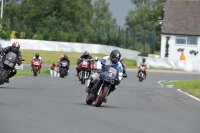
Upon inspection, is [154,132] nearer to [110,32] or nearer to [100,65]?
[100,65]

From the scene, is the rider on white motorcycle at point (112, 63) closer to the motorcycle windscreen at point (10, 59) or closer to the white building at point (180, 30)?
the motorcycle windscreen at point (10, 59)

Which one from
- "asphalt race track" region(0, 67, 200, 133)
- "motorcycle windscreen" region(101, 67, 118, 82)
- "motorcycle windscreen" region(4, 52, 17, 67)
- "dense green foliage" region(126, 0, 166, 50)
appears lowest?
"asphalt race track" region(0, 67, 200, 133)

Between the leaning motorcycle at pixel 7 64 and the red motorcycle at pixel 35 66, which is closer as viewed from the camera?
the leaning motorcycle at pixel 7 64

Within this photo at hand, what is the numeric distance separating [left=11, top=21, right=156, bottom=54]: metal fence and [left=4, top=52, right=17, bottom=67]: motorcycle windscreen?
50.4 meters

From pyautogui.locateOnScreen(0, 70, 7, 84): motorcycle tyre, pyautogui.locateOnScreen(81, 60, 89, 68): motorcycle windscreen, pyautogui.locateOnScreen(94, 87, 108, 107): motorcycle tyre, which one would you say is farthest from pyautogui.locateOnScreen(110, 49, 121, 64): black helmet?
pyautogui.locateOnScreen(81, 60, 89, 68): motorcycle windscreen

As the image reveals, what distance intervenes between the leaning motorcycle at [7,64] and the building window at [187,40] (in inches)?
2028

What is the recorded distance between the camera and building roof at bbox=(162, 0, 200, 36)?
72062 mm

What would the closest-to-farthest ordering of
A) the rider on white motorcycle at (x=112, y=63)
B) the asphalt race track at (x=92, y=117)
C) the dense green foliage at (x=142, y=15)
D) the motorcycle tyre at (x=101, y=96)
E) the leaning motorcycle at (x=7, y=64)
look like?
the asphalt race track at (x=92, y=117), the motorcycle tyre at (x=101, y=96), the rider on white motorcycle at (x=112, y=63), the leaning motorcycle at (x=7, y=64), the dense green foliage at (x=142, y=15)

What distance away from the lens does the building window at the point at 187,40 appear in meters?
71.4

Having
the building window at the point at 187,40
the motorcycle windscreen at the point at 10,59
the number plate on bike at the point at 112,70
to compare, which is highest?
the building window at the point at 187,40

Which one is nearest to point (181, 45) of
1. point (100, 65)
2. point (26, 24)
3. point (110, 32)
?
point (110, 32)

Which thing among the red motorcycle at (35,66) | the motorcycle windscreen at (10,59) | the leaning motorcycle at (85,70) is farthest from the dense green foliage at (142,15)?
the motorcycle windscreen at (10,59)

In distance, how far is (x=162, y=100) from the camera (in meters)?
21.2

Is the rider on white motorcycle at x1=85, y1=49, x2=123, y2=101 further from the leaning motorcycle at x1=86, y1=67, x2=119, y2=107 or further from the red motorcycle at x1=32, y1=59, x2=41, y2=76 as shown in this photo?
the red motorcycle at x1=32, y1=59, x2=41, y2=76
